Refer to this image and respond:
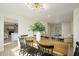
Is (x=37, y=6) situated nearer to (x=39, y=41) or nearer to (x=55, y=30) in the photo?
(x=55, y=30)

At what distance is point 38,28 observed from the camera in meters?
2.07

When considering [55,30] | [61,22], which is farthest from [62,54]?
[61,22]

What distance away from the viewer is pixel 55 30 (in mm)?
2025

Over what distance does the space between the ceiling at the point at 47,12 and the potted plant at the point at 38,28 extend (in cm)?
12

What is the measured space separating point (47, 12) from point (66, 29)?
448 millimetres

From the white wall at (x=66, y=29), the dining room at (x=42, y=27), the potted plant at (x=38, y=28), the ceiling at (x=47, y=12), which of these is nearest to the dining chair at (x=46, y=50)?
the dining room at (x=42, y=27)

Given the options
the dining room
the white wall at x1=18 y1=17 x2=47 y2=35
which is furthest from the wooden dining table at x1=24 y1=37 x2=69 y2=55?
the white wall at x1=18 y1=17 x2=47 y2=35

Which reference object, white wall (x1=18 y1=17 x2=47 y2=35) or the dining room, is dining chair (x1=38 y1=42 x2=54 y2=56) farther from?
white wall (x1=18 y1=17 x2=47 y2=35)

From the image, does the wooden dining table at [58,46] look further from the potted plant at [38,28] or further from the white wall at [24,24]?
the white wall at [24,24]

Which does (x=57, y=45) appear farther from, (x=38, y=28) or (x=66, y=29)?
(x=38, y=28)

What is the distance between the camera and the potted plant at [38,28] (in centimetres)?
201

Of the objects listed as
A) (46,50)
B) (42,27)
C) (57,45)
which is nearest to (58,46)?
(57,45)

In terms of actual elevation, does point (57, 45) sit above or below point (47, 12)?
below

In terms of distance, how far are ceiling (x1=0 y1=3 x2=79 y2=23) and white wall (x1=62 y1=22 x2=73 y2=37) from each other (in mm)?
73
